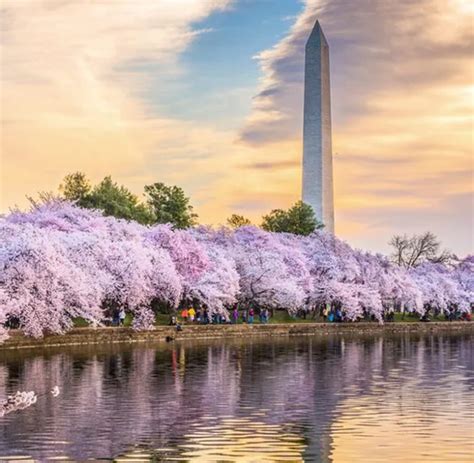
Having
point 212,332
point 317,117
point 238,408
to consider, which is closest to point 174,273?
point 212,332

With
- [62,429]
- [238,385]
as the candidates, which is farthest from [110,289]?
[62,429]

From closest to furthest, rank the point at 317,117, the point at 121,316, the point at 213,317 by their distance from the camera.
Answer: the point at 121,316, the point at 213,317, the point at 317,117

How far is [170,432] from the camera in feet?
77.7

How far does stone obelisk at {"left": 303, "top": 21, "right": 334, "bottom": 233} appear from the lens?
3612 inches

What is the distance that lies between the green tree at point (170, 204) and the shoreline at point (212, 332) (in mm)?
24424

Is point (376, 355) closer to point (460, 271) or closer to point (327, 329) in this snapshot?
point (327, 329)

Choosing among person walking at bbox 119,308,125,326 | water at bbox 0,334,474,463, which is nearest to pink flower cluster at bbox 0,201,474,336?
person walking at bbox 119,308,125,326

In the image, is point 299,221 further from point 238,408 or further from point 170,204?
point 238,408

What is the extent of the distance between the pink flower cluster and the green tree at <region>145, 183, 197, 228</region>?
7.18m

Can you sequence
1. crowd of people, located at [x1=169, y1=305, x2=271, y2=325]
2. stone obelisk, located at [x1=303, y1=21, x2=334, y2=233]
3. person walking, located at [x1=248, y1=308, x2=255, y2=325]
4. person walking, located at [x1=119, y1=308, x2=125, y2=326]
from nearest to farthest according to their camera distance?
person walking, located at [x1=119, y1=308, x2=125, y2=326], crowd of people, located at [x1=169, y1=305, x2=271, y2=325], person walking, located at [x1=248, y1=308, x2=255, y2=325], stone obelisk, located at [x1=303, y1=21, x2=334, y2=233]

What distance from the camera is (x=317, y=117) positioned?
302 ft

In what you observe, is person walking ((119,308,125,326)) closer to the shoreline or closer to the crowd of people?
the shoreline

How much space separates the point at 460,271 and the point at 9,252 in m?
67.1

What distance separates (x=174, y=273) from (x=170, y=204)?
33315 millimetres
